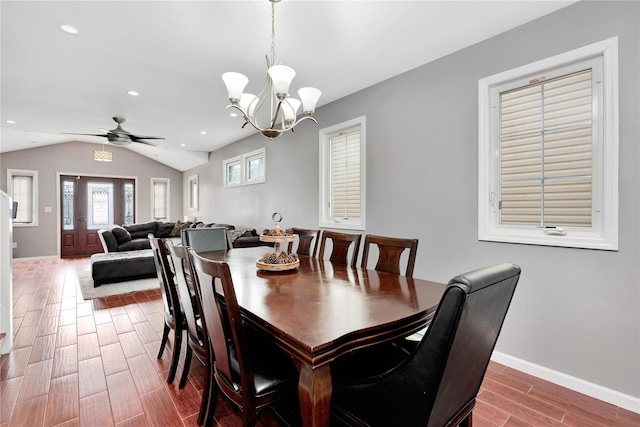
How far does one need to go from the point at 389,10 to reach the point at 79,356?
11.8ft

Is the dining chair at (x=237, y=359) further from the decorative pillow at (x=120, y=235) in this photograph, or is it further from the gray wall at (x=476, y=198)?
the decorative pillow at (x=120, y=235)

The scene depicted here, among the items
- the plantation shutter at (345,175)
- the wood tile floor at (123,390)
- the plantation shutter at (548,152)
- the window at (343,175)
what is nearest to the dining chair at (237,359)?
the wood tile floor at (123,390)

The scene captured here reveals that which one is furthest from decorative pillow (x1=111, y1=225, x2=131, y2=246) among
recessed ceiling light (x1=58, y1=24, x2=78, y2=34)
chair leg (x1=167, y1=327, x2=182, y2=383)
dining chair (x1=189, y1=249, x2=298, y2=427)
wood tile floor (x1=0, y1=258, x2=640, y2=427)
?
dining chair (x1=189, y1=249, x2=298, y2=427)

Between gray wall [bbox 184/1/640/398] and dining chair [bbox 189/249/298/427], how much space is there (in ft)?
6.20

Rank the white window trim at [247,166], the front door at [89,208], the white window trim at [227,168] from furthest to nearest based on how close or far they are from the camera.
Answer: the front door at [89,208], the white window trim at [227,168], the white window trim at [247,166]

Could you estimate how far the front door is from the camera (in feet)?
24.6

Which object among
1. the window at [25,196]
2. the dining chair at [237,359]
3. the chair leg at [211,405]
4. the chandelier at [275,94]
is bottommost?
the chair leg at [211,405]

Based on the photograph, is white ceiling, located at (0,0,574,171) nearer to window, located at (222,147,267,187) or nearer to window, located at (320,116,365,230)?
window, located at (320,116,365,230)

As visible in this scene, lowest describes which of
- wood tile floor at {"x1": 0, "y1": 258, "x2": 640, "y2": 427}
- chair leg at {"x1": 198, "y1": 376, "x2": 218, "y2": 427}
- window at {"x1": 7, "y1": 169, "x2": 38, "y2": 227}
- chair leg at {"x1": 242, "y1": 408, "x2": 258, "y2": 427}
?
wood tile floor at {"x1": 0, "y1": 258, "x2": 640, "y2": 427}

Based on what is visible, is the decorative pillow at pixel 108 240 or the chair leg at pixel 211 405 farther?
the decorative pillow at pixel 108 240

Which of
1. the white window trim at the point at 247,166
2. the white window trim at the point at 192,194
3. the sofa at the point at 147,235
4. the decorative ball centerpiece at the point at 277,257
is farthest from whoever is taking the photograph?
the white window trim at the point at 192,194

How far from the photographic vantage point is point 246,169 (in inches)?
230

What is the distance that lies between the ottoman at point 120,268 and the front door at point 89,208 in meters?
4.00

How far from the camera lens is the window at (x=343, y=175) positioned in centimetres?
346
